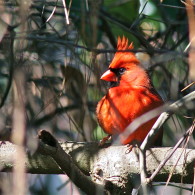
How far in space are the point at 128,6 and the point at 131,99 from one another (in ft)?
2.85

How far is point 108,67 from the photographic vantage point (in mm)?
4008

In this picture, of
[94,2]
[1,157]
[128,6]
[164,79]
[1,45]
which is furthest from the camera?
[128,6]

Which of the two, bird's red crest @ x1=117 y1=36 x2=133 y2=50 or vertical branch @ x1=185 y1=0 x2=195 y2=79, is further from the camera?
bird's red crest @ x1=117 y1=36 x2=133 y2=50

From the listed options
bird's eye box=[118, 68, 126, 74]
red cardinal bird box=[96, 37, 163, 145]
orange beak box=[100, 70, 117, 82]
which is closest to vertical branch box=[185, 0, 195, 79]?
red cardinal bird box=[96, 37, 163, 145]

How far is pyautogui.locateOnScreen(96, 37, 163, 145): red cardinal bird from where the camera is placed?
138 inches

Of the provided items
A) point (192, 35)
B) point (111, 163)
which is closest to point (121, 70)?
point (111, 163)

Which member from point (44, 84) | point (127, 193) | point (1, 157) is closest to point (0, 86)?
point (44, 84)

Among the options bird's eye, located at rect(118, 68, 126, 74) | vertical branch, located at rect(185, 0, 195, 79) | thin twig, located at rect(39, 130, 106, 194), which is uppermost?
bird's eye, located at rect(118, 68, 126, 74)

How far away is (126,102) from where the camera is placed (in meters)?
3.58

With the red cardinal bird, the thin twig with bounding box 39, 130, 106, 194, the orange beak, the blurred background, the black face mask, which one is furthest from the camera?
the black face mask

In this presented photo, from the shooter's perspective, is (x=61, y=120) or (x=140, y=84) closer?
(x=140, y=84)

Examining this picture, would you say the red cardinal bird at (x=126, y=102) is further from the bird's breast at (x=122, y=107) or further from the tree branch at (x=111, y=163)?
the tree branch at (x=111, y=163)

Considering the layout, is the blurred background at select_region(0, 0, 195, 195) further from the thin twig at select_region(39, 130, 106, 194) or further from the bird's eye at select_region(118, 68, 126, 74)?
the thin twig at select_region(39, 130, 106, 194)

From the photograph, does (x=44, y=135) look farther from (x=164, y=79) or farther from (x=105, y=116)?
(x=164, y=79)
